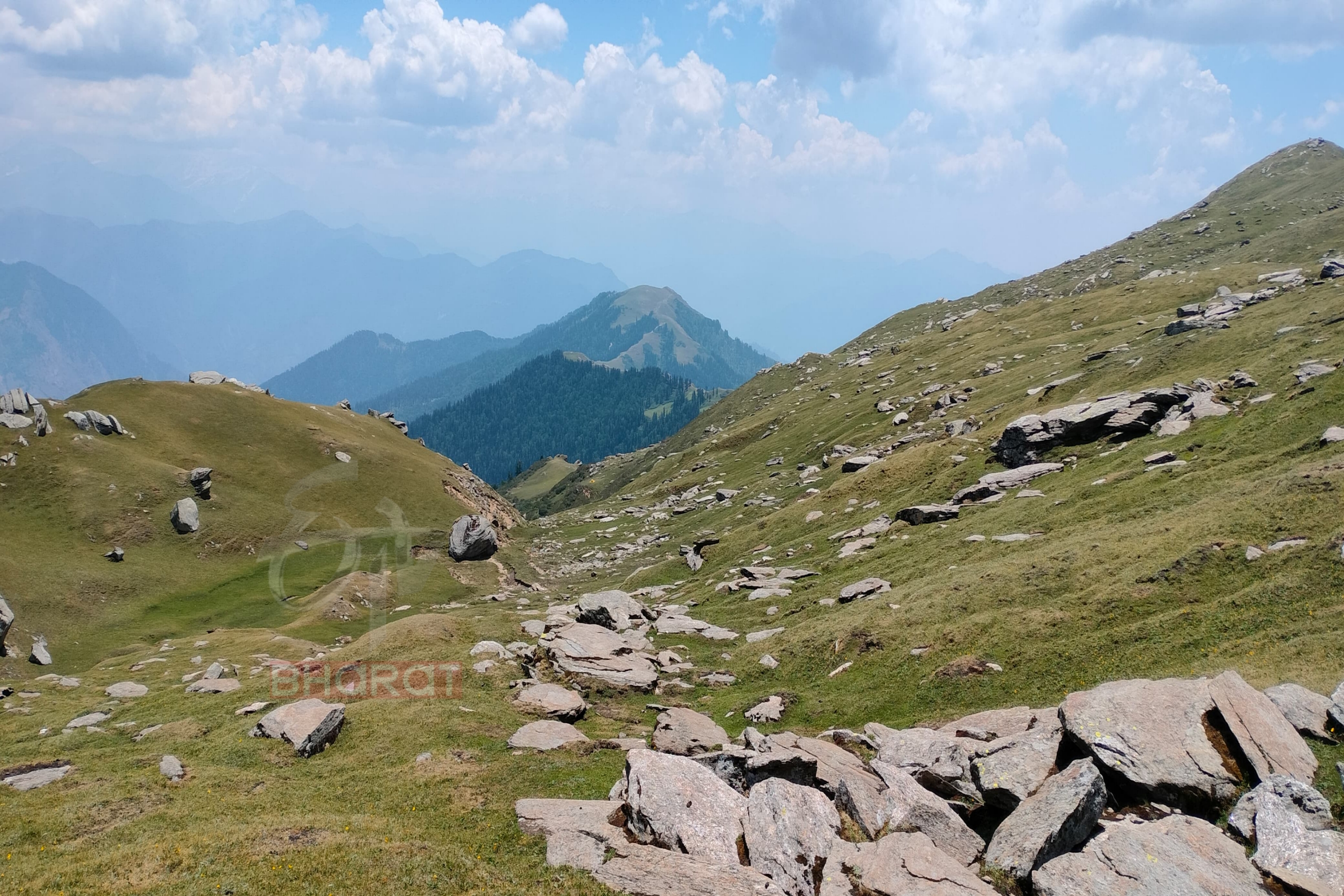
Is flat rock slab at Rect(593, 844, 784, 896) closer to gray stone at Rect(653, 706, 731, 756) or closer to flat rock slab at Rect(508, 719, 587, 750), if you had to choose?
gray stone at Rect(653, 706, 731, 756)

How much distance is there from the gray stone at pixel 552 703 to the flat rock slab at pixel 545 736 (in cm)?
204

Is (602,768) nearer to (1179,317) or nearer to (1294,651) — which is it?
(1294,651)

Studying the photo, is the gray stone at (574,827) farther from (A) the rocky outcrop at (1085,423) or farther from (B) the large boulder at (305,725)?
(A) the rocky outcrop at (1085,423)

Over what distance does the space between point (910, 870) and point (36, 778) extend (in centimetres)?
3607

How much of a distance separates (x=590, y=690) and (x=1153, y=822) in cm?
3102

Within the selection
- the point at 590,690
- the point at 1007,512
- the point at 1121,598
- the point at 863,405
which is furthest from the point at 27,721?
the point at 863,405

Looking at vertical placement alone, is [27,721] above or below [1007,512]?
above

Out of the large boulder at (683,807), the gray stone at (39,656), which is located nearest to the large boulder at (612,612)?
the large boulder at (683,807)

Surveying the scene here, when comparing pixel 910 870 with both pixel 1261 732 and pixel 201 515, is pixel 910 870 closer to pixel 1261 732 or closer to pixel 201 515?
pixel 1261 732

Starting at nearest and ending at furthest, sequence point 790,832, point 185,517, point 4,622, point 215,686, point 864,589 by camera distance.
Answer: point 790,832 → point 215,686 → point 864,589 → point 4,622 → point 185,517

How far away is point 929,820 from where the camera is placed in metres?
20.9

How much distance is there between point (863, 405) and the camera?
14250 cm

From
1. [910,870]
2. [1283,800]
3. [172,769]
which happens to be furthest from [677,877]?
[172,769]

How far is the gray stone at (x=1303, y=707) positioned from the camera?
20734 mm
